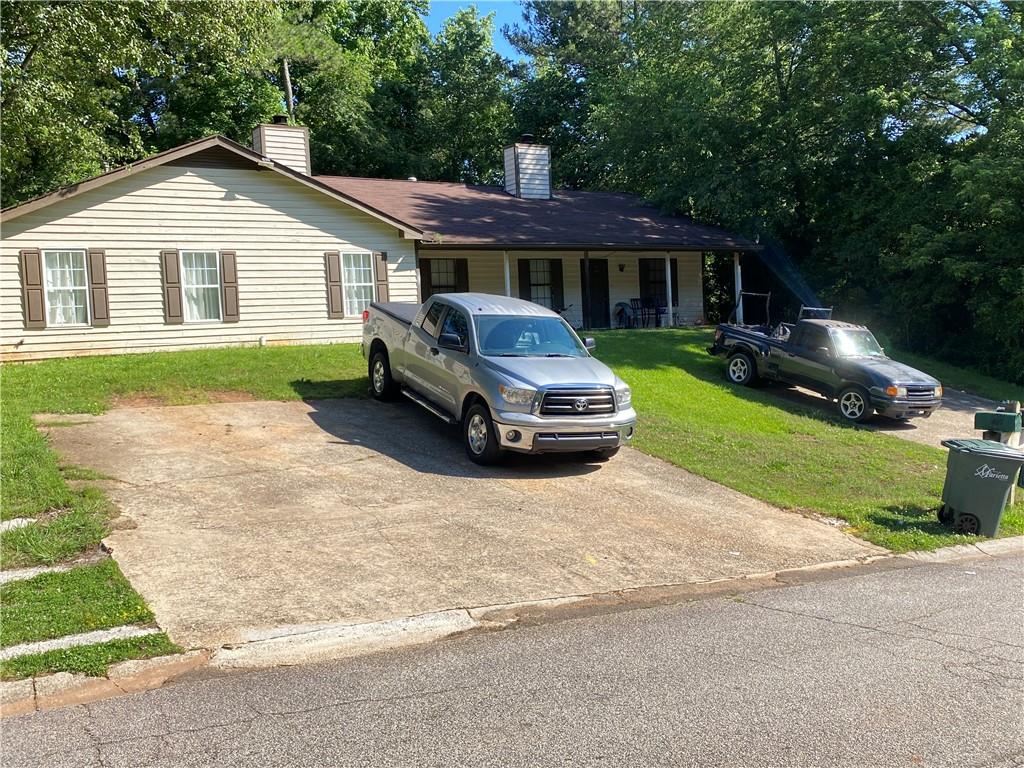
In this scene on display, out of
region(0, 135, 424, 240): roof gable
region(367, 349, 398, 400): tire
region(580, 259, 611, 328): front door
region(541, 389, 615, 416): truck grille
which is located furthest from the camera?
region(580, 259, 611, 328): front door

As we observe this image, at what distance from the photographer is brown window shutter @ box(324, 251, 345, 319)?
62.2 feet

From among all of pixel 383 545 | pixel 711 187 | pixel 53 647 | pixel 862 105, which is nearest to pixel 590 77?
pixel 711 187

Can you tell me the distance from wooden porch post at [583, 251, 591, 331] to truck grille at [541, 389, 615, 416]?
13006 millimetres

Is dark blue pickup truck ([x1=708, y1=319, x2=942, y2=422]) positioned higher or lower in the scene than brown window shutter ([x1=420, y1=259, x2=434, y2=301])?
lower

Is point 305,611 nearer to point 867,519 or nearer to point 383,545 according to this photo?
point 383,545

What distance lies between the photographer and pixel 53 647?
5.21 m

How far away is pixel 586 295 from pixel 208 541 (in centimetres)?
1742

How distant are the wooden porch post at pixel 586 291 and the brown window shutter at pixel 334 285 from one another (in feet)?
23.2

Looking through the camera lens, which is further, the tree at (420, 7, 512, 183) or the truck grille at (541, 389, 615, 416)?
the tree at (420, 7, 512, 183)

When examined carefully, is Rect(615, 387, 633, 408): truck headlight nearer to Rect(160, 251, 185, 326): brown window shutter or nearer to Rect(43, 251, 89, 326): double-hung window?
Rect(160, 251, 185, 326): brown window shutter

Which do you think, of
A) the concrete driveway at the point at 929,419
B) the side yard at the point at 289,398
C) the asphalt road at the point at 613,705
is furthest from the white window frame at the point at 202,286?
the asphalt road at the point at 613,705

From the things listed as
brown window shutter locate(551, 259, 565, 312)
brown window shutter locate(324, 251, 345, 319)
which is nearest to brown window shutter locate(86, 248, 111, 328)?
brown window shutter locate(324, 251, 345, 319)

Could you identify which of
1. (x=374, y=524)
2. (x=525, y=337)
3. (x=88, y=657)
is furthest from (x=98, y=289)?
(x=88, y=657)

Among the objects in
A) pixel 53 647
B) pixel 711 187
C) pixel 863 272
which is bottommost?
pixel 53 647
